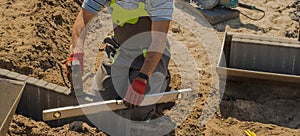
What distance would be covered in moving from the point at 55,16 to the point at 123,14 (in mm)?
1713

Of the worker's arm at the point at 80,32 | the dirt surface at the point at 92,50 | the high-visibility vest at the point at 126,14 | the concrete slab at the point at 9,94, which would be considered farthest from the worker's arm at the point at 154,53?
the concrete slab at the point at 9,94

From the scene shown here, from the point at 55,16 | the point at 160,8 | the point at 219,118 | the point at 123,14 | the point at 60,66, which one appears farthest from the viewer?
the point at 55,16

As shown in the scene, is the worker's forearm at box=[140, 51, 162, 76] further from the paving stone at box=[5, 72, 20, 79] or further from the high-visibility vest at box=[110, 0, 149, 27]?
the paving stone at box=[5, 72, 20, 79]

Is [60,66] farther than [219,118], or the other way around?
[60,66]

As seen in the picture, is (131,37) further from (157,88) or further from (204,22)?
(204,22)

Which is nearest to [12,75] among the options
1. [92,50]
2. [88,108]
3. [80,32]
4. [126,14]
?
[80,32]

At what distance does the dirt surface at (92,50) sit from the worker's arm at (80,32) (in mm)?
681

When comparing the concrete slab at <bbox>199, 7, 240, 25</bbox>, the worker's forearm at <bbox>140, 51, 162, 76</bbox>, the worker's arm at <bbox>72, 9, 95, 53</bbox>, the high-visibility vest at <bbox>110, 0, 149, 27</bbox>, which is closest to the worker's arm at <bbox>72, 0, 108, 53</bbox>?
the worker's arm at <bbox>72, 9, 95, 53</bbox>

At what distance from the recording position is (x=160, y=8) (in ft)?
13.8

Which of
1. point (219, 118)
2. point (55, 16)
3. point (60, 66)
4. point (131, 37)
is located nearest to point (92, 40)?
point (55, 16)

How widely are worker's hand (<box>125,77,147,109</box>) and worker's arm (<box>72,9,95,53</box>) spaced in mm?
662

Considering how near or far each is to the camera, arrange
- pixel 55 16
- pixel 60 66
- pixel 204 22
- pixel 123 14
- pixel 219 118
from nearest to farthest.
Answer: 1. pixel 123 14
2. pixel 219 118
3. pixel 60 66
4. pixel 55 16
5. pixel 204 22

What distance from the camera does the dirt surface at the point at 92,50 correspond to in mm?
4797

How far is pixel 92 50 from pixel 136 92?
208 centimetres
